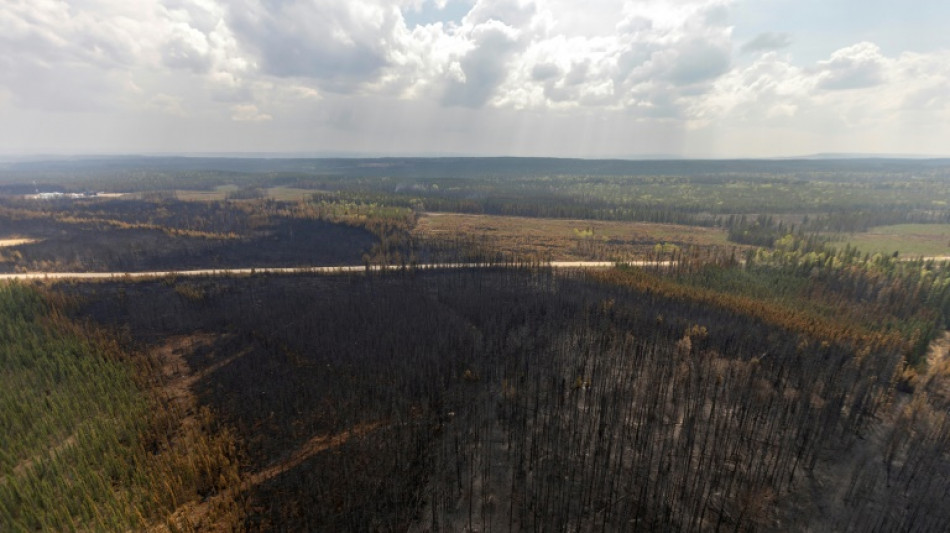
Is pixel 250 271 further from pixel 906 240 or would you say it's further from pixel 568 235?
pixel 906 240

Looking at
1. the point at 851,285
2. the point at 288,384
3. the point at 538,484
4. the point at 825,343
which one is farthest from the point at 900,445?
the point at 288,384

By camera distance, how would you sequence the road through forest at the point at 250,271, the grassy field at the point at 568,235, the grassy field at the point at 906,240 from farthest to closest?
1. the grassy field at the point at 568,235
2. the grassy field at the point at 906,240
3. the road through forest at the point at 250,271

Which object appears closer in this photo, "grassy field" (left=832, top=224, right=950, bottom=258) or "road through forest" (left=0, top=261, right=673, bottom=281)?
"road through forest" (left=0, top=261, right=673, bottom=281)

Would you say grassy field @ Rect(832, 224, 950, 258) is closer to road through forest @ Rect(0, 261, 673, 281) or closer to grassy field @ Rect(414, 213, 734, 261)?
grassy field @ Rect(414, 213, 734, 261)

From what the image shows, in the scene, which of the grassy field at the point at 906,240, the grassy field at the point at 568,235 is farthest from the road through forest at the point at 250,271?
the grassy field at the point at 906,240

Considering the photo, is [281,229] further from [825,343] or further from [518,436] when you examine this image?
[825,343]

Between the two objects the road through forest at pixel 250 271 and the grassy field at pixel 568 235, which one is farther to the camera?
the grassy field at pixel 568 235

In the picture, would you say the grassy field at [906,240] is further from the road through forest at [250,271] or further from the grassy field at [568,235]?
the road through forest at [250,271]

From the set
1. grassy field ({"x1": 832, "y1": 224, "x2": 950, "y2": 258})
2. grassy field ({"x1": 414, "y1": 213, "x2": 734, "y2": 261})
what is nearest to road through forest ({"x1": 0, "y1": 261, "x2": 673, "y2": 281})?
grassy field ({"x1": 414, "y1": 213, "x2": 734, "y2": 261})
